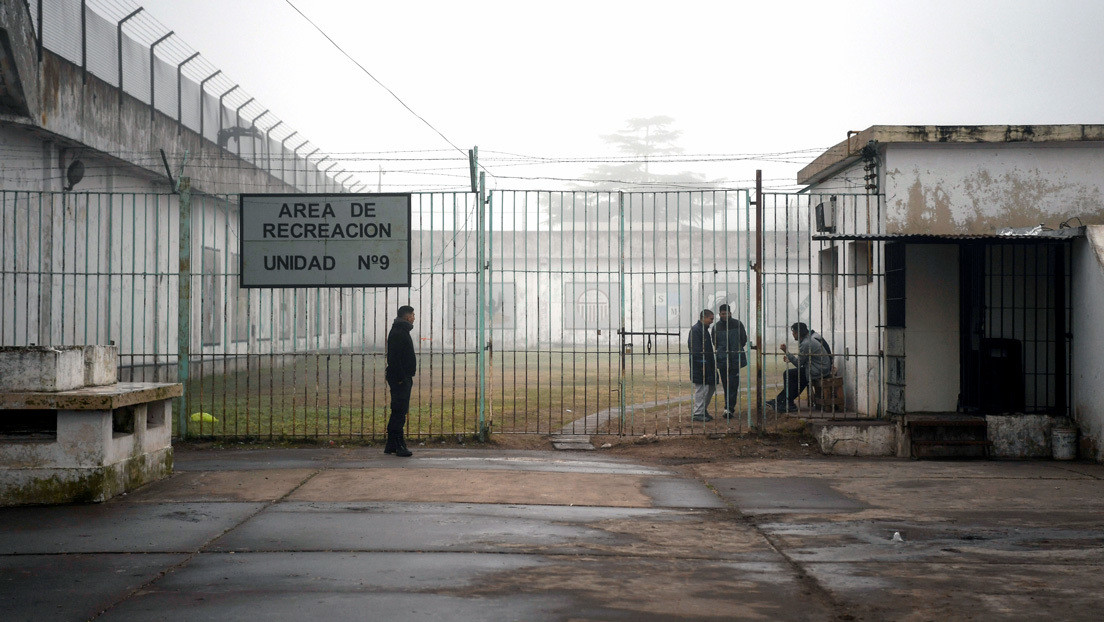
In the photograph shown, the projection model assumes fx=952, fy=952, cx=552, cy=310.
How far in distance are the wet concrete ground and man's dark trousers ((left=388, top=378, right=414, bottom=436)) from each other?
0.99 metres

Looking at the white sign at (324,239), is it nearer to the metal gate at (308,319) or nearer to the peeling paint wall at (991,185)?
the metal gate at (308,319)

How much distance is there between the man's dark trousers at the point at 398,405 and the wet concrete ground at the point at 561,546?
985 millimetres

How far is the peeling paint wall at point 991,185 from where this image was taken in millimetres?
11289

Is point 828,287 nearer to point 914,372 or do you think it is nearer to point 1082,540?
point 914,372

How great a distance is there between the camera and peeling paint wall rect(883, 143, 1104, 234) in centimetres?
1129

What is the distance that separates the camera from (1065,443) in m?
10.4

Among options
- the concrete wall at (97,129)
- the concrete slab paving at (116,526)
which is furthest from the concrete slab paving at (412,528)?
the concrete wall at (97,129)

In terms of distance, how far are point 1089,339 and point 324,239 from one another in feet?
Answer: 28.3

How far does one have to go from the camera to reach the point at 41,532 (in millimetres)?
6422

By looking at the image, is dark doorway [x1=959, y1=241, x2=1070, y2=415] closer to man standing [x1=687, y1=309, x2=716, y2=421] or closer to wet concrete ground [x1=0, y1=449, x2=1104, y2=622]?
wet concrete ground [x1=0, y1=449, x2=1104, y2=622]

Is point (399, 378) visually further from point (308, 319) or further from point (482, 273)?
point (308, 319)

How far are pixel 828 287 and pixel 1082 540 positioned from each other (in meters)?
7.55

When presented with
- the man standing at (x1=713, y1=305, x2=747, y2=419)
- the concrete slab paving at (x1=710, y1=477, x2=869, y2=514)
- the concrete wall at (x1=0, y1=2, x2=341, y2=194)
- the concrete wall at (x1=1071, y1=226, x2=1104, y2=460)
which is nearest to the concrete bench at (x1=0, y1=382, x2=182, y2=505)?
the concrete slab paving at (x1=710, y1=477, x2=869, y2=514)

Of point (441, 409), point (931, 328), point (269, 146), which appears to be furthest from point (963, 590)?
point (269, 146)
